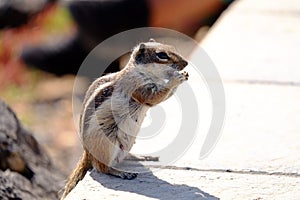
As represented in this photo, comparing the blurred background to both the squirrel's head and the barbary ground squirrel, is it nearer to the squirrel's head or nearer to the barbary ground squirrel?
the barbary ground squirrel

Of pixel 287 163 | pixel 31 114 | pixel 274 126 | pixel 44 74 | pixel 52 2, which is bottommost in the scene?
pixel 287 163

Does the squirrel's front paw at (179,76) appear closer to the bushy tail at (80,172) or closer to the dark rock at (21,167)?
the bushy tail at (80,172)

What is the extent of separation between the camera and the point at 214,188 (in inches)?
142

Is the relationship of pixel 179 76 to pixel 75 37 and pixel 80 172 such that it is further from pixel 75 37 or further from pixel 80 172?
pixel 75 37

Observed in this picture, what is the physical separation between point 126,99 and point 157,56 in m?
0.23

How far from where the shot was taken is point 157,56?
348 centimetres

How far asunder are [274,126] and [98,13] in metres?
4.11

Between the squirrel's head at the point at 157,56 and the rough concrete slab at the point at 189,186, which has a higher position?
the squirrel's head at the point at 157,56

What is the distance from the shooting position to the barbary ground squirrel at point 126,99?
11.4ft

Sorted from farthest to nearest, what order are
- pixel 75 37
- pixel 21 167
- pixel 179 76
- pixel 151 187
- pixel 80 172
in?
1. pixel 75 37
2. pixel 21 167
3. pixel 80 172
4. pixel 151 187
5. pixel 179 76

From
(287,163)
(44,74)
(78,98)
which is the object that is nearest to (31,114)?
(78,98)

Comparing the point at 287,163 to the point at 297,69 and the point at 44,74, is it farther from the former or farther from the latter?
the point at 44,74

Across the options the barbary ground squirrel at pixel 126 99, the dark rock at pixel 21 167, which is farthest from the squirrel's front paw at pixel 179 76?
the dark rock at pixel 21 167

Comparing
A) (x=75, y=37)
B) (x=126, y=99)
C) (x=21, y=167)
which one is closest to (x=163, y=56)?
(x=126, y=99)
